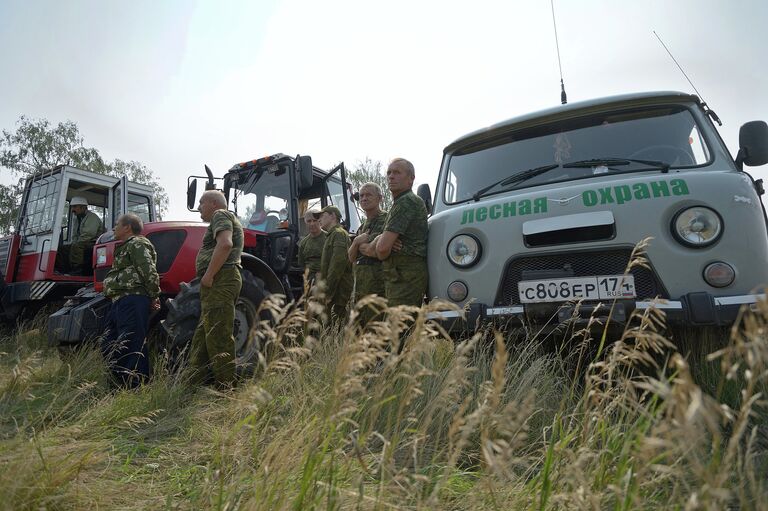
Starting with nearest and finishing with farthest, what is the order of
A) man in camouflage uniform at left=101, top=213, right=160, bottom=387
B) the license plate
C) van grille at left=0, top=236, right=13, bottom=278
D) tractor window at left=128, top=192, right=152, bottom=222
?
the license plate
man in camouflage uniform at left=101, top=213, right=160, bottom=387
van grille at left=0, top=236, right=13, bottom=278
tractor window at left=128, top=192, right=152, bottom=222

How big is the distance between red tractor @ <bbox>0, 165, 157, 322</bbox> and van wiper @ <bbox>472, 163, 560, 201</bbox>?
5.45 metres

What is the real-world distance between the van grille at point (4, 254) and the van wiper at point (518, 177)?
6871mm

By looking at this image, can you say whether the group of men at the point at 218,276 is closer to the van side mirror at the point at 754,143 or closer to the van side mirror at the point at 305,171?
the van side mirror at the point at 305,171

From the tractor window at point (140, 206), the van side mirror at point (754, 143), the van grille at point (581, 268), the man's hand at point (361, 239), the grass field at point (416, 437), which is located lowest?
the grass field at point (416, 437)

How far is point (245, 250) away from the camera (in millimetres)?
4965

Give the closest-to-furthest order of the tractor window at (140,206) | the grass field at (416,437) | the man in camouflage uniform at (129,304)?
the grass field at (416,437) → the man in camouflage uniform at (129,304) → the tractor window at (140,206)

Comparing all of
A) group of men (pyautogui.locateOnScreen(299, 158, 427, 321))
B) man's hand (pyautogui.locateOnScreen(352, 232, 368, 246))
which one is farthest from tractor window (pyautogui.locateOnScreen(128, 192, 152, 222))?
man's hand (pyautogui.locateOnScreen(352, 232, 368, 246))

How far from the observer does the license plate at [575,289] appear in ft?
7.73

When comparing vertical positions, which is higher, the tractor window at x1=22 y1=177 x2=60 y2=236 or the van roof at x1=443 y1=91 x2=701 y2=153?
the van roof at x1=443 y1=91 x2=701 y2=153

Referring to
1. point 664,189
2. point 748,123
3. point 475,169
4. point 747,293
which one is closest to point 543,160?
point 475,169

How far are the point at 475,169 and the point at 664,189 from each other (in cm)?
145

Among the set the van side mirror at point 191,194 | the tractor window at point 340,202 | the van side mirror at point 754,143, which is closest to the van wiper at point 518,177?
the van side mirror at point 754,143

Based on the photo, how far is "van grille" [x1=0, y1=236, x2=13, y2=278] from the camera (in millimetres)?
6500

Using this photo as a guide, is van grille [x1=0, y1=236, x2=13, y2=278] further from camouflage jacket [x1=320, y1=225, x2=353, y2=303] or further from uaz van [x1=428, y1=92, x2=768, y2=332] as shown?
uaz van [x1=428, y1=92, x2=768, y2=332]
